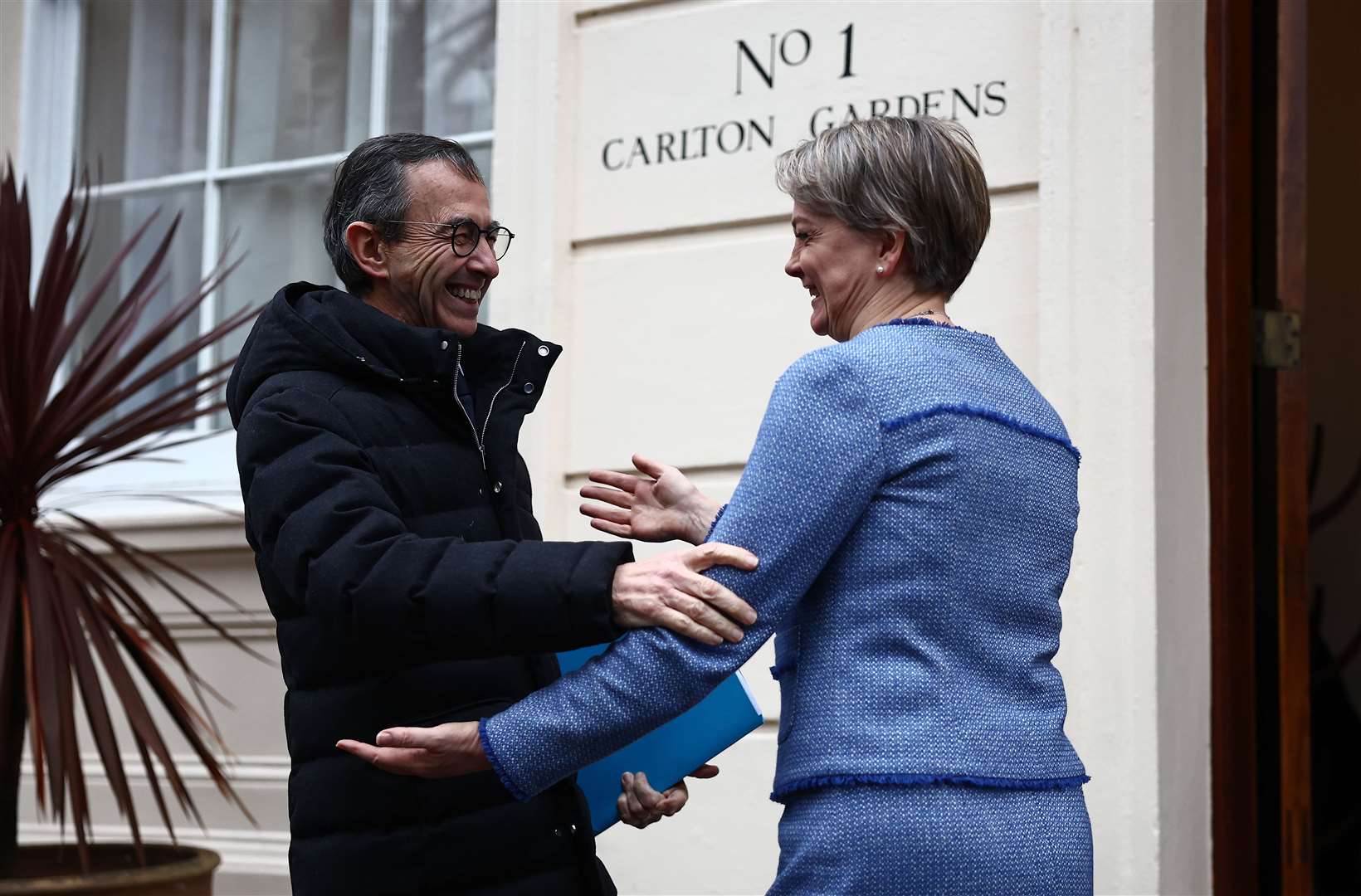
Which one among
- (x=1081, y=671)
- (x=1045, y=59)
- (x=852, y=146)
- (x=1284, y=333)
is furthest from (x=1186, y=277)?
(x=852, y=146)

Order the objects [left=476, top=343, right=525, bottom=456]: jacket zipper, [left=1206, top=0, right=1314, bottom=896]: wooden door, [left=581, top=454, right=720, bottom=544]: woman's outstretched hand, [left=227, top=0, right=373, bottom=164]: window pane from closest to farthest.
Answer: [left=476, top=343, right=525, bottom=456]: jacket zipper
[left=581, top=454, right=720, bottom=544]: woman's outstretched hand
[left=1206, top=0, right=1314, bottom=896]: wooden door
[left=227, top=0, right=373, bottom=164]: window pane

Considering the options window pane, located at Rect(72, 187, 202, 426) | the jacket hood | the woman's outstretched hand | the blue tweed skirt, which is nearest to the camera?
the blue tweed skirt

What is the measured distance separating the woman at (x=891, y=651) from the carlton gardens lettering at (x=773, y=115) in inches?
68.4

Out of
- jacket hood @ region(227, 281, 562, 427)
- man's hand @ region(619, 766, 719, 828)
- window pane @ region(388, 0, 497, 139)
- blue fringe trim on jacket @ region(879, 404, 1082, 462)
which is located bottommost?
man's hand @ region(619, 766, 719, 828)

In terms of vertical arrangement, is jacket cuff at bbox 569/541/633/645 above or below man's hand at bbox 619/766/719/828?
above

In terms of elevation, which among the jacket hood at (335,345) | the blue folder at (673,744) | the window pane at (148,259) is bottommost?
the blue folder at (673,744)

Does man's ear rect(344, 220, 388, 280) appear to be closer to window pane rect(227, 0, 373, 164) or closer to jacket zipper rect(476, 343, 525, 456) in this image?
jacket zipper rect(476, 343, 525, 456)

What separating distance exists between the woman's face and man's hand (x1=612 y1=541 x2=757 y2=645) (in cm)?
35

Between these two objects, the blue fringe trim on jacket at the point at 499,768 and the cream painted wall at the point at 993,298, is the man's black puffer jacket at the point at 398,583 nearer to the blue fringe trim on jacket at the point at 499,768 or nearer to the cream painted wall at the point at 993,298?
the blue fringe trim on jacket at the point at 499,768

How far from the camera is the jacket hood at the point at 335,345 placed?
195cm

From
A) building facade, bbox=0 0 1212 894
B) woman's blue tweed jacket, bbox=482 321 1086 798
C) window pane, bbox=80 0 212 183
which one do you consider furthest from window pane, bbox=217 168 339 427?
woman's blue tweed jacket, bbox=482 321 1086 798

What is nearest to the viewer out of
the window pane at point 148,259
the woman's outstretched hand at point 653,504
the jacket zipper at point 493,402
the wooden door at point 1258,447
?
the jacket zipper at point 493,402

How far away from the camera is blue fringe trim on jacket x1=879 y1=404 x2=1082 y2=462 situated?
1.65 meters

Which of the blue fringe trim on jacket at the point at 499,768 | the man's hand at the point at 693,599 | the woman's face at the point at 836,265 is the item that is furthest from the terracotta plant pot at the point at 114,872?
the woman's face at the point at 836,265
